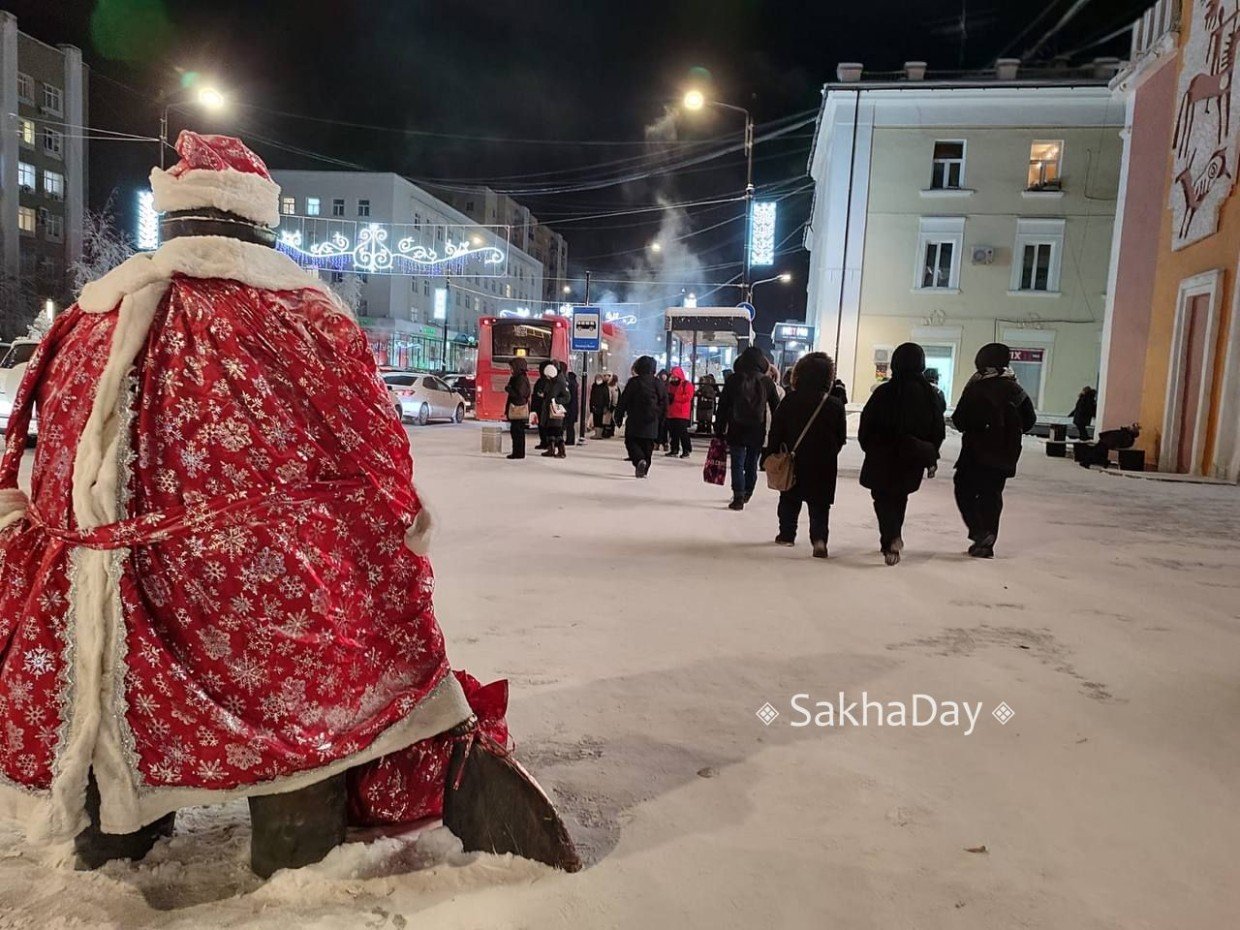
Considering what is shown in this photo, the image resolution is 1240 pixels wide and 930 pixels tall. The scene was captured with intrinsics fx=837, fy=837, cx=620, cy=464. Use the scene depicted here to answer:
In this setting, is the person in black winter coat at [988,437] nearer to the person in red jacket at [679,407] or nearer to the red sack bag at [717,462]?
the red sack bag at [717,462]

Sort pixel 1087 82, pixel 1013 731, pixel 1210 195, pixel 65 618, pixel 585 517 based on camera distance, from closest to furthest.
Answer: pixel 65 618 < pixel 1013 731 < pixel 585 517 < pixel 1210 195 < pixel 1087 82

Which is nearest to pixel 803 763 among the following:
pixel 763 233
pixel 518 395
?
pixel 518 395

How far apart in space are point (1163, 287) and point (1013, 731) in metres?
16.6

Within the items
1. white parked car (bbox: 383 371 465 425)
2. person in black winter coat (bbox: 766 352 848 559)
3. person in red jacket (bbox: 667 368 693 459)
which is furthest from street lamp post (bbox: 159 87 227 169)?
person in black winter coat (bbox: 766 352 848 559)

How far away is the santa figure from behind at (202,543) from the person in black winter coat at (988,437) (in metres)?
5.67

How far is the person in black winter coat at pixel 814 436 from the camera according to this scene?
22.0ft

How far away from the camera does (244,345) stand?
1896mm

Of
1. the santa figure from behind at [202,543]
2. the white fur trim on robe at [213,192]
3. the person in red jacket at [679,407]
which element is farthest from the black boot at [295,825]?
the person in red jacket at [679,407]

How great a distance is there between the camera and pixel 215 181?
2000 millimetres

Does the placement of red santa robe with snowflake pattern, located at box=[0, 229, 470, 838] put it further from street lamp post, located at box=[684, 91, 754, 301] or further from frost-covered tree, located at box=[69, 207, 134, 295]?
frost-covered tree, located at box=[69, 207, 134, 295]

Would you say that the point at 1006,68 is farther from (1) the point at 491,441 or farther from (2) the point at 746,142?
(1) the point at 491,441

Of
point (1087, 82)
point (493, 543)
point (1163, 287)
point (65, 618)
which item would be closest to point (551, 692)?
point (65, 618)

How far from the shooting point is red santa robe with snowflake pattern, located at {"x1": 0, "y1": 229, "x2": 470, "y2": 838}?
5.90 ft

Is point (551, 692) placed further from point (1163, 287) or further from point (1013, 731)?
point (1163, 287)
